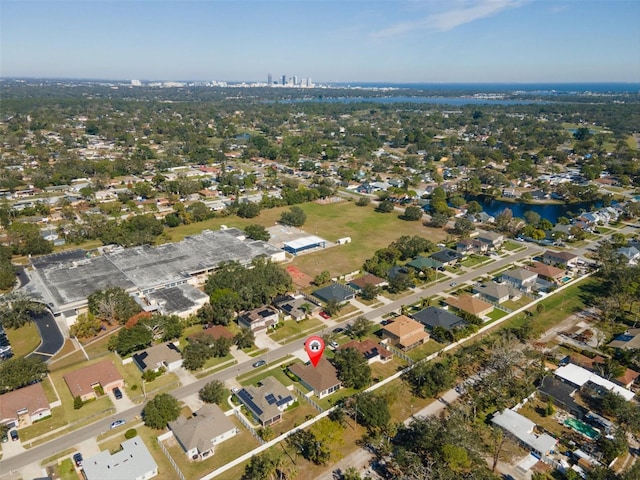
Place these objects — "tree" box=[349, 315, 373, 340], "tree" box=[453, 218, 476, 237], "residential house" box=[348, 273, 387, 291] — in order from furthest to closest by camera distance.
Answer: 1. "tree" box=[453, 218, 476, 237]
2. "residential house" box=[348, 273, 387, 291]
3. "tree" box=[349, 315, 373, 340]

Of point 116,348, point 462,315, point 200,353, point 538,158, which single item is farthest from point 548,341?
point 538,158

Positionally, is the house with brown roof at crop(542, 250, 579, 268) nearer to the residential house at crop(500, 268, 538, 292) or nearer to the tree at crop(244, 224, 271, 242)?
the residential house at crop(500, 268, 538, 292)

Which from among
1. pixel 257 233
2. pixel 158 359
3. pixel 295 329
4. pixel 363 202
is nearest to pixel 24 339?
pixel 158 359

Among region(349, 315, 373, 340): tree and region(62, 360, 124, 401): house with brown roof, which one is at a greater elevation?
region(349, 315, 373, 340): tree

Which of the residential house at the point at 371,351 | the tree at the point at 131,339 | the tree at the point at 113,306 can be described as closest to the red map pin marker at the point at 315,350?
the residential house at the point at 371,351

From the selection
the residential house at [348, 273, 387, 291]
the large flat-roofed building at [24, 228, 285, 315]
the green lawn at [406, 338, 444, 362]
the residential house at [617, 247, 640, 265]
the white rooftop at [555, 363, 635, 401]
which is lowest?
the green lawn at [406, 338, 444, 362]

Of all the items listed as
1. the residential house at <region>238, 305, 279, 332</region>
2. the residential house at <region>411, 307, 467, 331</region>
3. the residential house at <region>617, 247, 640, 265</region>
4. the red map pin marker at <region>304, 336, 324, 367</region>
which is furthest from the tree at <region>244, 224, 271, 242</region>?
the residential house at <region>617, 247, 640, 265</region>

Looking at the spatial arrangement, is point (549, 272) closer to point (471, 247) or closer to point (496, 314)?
point (471, 247)
